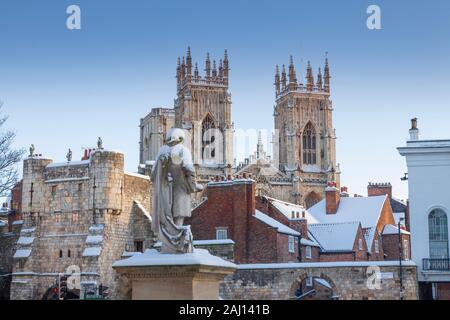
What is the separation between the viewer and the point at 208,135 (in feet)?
427

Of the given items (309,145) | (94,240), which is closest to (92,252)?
(94,240)

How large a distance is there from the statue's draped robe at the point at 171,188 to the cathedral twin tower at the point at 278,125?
10734cm

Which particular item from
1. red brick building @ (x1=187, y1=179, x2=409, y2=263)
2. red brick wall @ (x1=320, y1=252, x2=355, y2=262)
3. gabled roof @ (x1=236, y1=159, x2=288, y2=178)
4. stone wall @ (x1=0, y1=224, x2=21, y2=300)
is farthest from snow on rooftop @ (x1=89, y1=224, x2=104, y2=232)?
gabled roof @ (x1=236, y1=159, x2=288, y2=178)

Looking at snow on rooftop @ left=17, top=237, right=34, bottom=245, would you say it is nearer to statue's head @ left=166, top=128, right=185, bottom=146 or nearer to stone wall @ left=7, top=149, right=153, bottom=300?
stone wall @ left=7, top=149, right=153, bottom=300

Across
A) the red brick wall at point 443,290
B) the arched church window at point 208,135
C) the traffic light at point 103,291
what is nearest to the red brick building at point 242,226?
the traffic light at point 103,291

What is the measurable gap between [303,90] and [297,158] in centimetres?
1238

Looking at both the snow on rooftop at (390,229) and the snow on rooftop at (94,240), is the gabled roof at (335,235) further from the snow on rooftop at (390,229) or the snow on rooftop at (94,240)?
the snow on rooftop at (94,240)

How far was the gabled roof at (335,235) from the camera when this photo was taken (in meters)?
56.3

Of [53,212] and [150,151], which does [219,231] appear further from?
[150,151]

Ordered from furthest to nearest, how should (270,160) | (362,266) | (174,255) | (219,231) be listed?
(270,160), (219,231), (362,266), (174,255)

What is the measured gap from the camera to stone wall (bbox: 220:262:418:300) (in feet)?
133

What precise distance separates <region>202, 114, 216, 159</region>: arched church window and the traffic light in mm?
79892

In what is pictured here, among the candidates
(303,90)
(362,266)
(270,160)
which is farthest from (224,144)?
(362,266)
